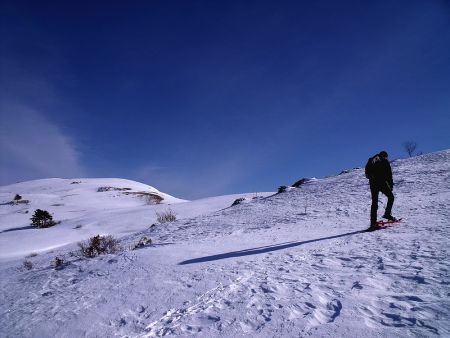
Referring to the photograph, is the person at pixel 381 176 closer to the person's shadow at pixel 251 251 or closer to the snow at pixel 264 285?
the snow at pixel 264 285

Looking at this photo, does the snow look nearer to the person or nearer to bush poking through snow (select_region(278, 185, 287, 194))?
the person

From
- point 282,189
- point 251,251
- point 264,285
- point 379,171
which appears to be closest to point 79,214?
point 282,189

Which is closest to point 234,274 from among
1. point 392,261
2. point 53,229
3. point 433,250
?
point 392,261

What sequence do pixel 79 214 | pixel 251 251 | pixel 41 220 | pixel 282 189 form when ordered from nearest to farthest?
pixel 251 251, pixel 282 189, pixel 41 220, pixel 79 214

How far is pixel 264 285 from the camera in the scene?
13.4 ft

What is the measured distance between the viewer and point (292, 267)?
15.5 ft

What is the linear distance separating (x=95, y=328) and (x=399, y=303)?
10.8ft

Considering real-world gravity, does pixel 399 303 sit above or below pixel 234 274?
below

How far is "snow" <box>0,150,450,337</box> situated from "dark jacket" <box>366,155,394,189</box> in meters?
1.03

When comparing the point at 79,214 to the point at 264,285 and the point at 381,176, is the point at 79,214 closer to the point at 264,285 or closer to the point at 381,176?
the point at 381,176

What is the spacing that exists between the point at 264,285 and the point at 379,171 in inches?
176

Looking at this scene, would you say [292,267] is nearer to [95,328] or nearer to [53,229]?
[95,328]

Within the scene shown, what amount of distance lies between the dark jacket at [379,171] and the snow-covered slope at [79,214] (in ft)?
33.7

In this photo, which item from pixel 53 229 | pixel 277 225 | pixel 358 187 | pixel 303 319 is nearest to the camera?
pixel 303 319
